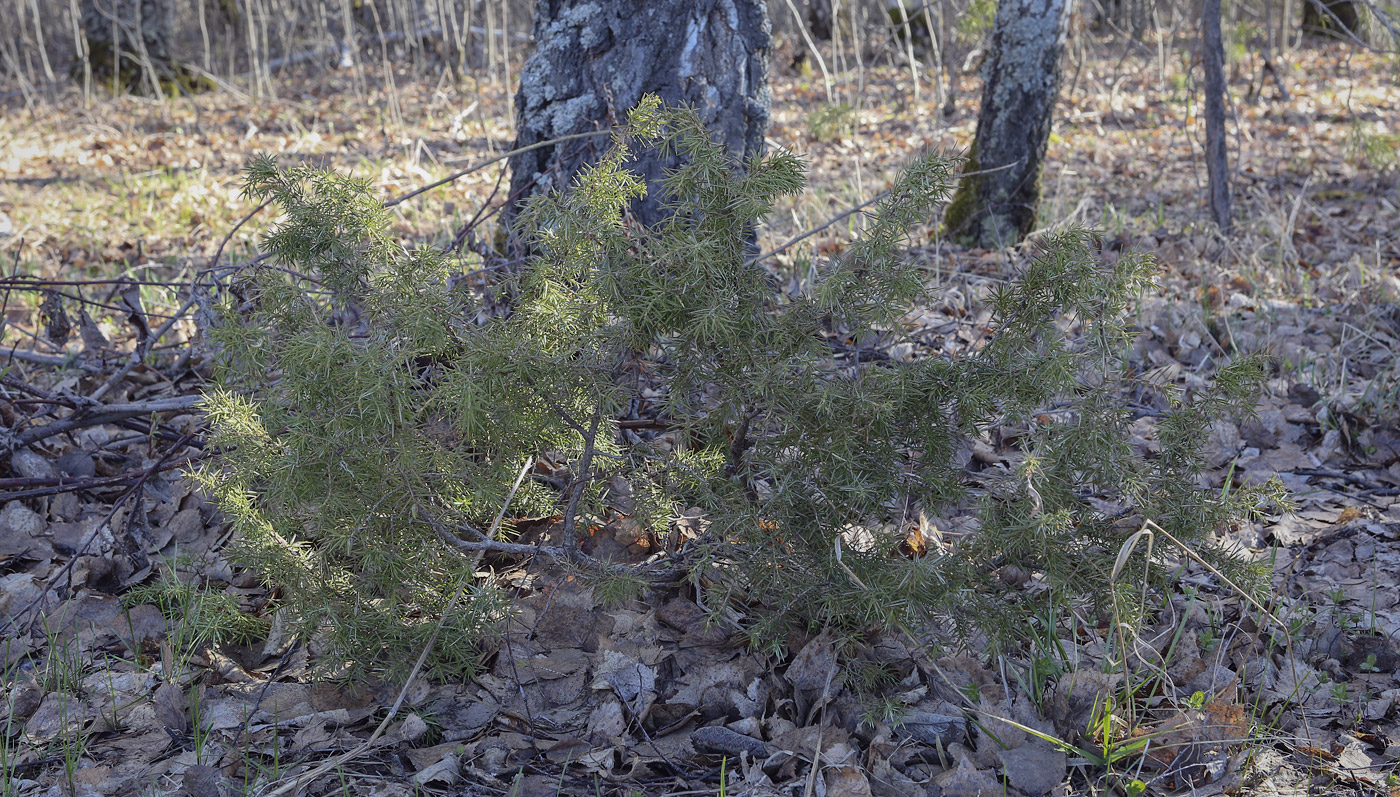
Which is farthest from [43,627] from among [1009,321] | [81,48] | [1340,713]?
[81,48]

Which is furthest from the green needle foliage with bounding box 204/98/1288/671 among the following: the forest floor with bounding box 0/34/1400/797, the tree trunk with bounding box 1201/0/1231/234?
the tree trunk with bounding box 1201/0/1231/234

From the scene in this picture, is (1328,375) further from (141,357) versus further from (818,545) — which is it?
(141,357)

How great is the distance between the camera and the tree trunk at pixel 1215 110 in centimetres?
417

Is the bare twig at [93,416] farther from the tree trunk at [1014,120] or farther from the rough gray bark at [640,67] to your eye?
the tree trunk at [1014,120]

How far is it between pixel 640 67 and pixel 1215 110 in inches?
118

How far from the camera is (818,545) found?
171 centimetres

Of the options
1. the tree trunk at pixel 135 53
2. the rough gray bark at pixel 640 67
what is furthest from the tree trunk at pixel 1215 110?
the tree trunk at pixel 135 53

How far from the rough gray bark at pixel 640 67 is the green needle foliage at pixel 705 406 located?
1.14 m

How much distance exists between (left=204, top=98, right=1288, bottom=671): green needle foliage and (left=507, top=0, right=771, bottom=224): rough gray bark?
114 cm

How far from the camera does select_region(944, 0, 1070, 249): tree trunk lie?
13.5ft

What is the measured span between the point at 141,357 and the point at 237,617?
47.3 inches

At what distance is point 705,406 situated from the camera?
1.77 m

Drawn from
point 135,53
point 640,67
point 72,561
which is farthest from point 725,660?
point 135,53

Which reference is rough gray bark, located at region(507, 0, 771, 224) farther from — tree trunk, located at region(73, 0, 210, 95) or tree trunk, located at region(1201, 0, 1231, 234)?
tree trunk, located at region(73, 0, 210, 95)
